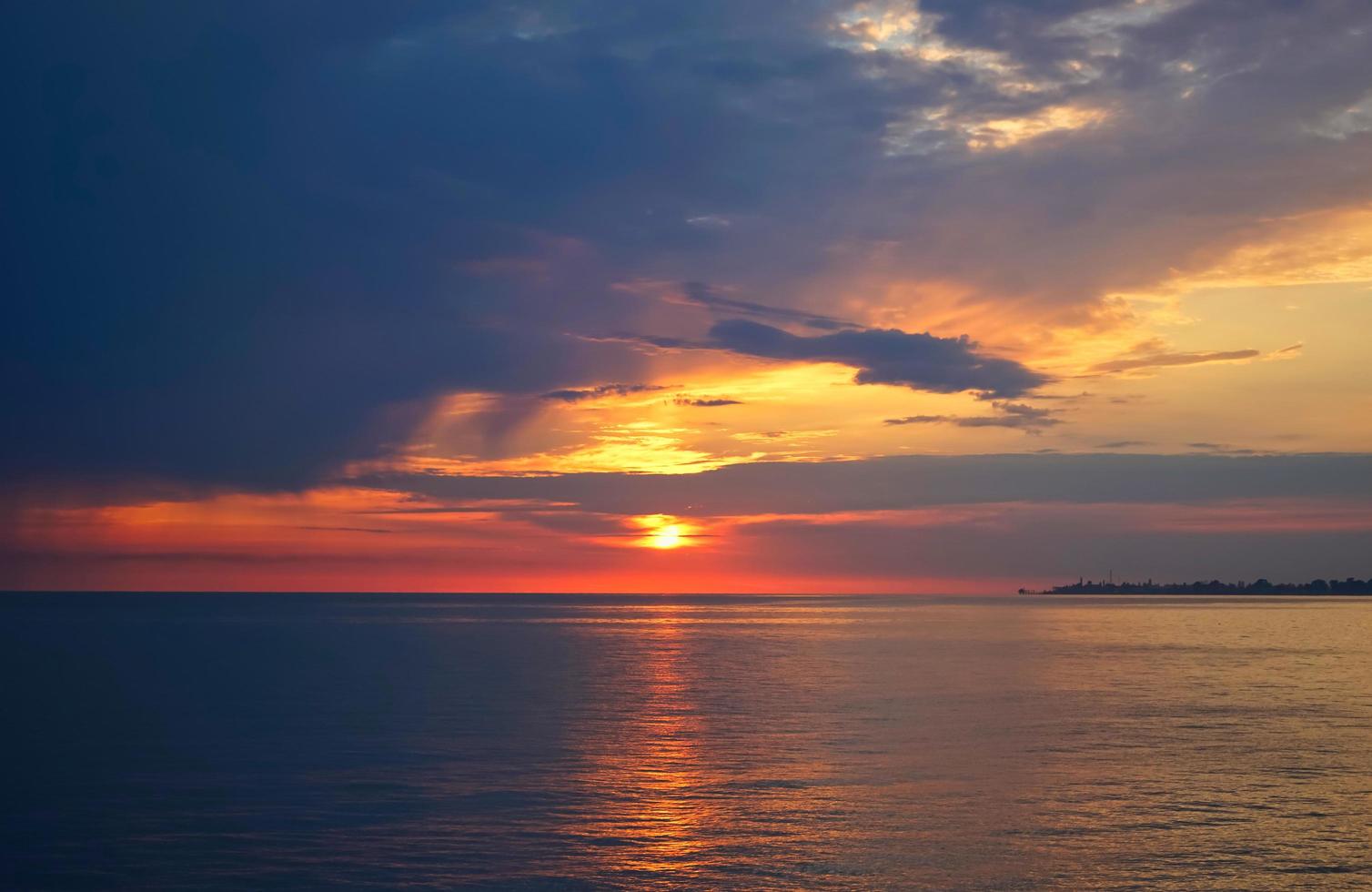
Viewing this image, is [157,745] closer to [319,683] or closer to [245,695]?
[245,695]

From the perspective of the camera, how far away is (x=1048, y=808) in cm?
2514

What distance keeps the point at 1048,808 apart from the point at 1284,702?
85.7 feet

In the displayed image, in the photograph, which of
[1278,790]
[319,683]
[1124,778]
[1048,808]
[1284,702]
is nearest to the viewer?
[1048,808]

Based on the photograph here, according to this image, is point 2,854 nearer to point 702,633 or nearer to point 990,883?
point 990,883

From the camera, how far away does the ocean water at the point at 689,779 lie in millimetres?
20469

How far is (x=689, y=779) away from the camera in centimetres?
2864

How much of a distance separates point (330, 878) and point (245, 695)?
3317cm

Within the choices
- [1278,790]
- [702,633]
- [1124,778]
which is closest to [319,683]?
[1124,778]

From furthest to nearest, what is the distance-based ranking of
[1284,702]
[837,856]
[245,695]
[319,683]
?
[319,683]
[245,695]
[1284,702]
[837,856]

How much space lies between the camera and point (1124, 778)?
28.7 metres

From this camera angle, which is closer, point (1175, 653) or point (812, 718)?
point (812, 718)

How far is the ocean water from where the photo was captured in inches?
806

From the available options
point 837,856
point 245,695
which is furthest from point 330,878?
point 245,695

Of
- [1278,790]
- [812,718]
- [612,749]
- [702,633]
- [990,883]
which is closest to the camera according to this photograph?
[990,883]
